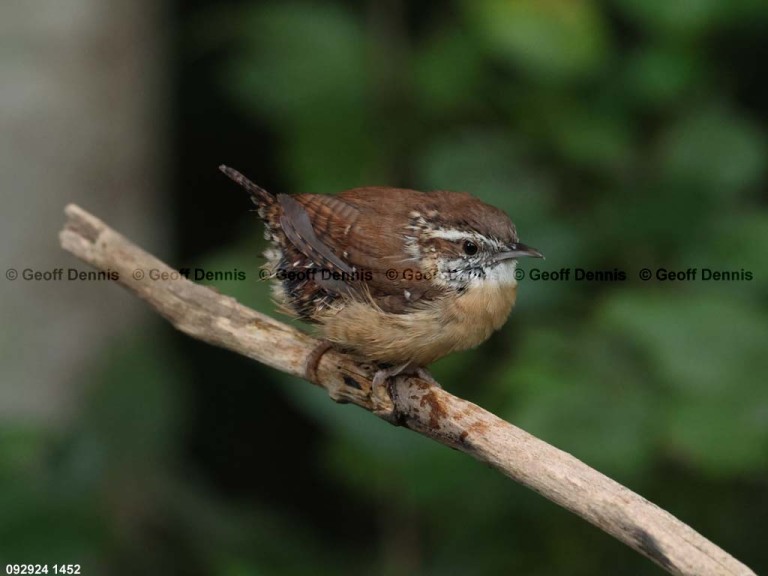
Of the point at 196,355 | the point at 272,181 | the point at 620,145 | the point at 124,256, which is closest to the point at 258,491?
the point at 196,355

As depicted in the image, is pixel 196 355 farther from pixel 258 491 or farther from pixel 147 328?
pixel 258 491

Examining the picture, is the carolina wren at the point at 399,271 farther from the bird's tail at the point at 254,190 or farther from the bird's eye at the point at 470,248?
the bird's tail at the point at 254,190

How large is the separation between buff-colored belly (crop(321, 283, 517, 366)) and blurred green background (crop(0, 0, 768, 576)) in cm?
46

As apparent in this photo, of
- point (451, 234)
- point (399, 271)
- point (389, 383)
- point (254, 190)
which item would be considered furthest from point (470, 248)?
point (254, 190)

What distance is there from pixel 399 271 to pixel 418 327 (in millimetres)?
252

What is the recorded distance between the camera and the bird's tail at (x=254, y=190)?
3.65 metres

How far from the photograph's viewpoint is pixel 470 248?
11.2 feet

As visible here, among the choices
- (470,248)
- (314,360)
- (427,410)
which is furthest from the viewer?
(470,248)

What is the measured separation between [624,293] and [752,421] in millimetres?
656

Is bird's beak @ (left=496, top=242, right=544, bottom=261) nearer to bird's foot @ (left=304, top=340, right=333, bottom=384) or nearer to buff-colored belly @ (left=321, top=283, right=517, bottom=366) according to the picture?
buff-colored belly @ (left=321, top=283, right=517, bottom=366)

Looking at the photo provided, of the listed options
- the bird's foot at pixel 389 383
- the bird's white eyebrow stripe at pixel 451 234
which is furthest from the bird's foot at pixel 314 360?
the bird's white eyebrow stripe at pixel 451 234

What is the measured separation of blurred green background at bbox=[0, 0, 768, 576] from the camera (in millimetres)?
3629

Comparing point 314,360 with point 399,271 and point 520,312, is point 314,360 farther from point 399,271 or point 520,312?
point 520,312

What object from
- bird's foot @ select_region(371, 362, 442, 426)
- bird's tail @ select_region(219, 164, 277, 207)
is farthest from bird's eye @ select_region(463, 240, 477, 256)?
bird's tail @ select_region(219, 164, 277, 207)
